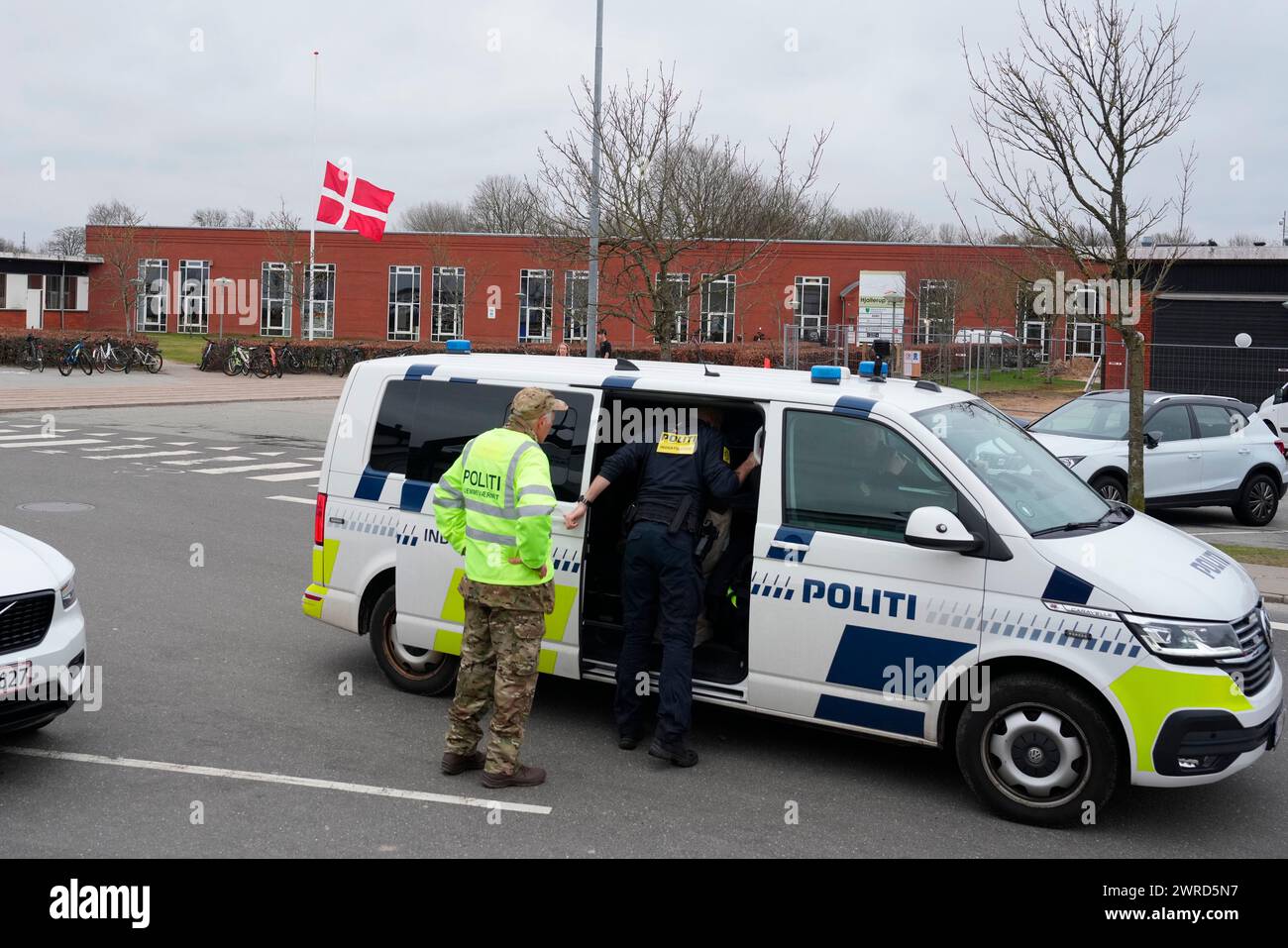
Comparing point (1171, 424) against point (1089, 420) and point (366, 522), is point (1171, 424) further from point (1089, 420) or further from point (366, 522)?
point (366, 522)

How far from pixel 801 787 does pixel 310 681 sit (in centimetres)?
312

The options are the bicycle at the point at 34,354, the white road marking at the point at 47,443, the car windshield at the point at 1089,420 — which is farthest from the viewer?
the bicycle at the point at 34,354

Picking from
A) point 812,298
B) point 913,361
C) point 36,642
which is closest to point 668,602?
point 36,642

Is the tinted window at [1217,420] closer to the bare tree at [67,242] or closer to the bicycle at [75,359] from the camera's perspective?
the bicycle at [75,359]

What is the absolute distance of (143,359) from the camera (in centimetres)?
4100

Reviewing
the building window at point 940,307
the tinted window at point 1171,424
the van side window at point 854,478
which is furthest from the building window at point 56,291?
the van side window at point 854,478

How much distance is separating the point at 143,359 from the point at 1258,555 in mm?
37146

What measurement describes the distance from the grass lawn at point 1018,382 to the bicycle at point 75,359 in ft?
89.1

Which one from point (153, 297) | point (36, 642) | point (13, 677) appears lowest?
point (13, 677)

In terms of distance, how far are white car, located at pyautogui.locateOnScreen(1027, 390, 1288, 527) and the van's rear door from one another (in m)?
9.52

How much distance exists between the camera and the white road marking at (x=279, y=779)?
5.35 m
